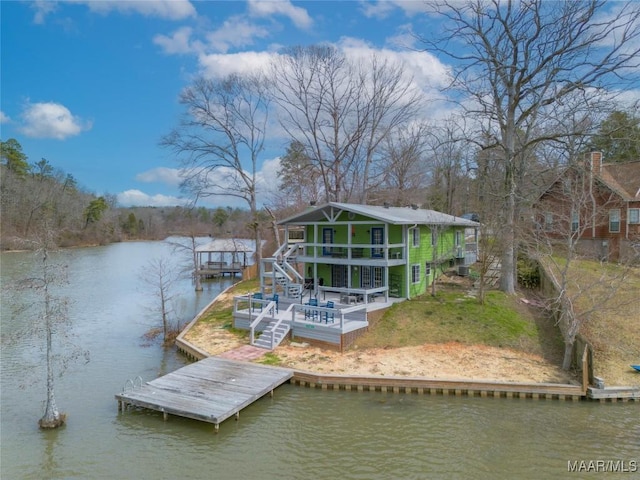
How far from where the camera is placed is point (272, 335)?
662 inches

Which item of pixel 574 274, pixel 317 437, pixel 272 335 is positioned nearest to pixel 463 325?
pixel 574 274

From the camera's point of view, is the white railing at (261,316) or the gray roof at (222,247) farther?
the gray roof at (222,247)

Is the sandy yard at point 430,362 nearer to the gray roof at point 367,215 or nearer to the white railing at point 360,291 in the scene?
the white railing at point 360,291

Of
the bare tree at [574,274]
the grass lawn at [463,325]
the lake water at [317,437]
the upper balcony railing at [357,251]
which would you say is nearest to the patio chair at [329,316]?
the grass lawn at [463,325]

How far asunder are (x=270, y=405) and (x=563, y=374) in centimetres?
986

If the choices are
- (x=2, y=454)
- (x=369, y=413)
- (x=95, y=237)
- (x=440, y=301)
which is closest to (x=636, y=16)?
(x=440, y=301)

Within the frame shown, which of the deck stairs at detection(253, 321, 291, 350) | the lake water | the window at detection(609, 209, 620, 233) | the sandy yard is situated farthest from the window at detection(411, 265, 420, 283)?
the window at detection(609, 209, 620, 233)

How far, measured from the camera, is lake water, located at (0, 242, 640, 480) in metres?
9.44

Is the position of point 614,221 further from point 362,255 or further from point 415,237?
point 362,255

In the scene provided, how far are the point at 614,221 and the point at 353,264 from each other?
831 inches

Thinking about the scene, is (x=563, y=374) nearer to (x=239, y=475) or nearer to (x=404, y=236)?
(x=404, y=236)

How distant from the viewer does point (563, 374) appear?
14055mm

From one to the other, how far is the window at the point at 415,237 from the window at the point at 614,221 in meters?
17.0

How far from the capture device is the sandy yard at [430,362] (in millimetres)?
13938
